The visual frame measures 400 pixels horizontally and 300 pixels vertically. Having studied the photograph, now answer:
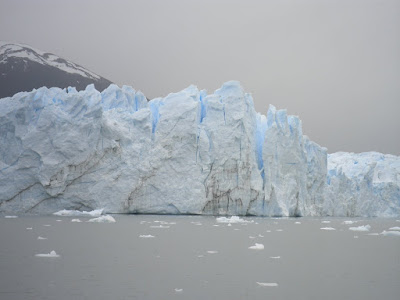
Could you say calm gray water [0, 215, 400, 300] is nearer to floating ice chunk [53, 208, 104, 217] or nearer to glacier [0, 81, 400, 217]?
floating ice chunk [53, 208, 104, 217]

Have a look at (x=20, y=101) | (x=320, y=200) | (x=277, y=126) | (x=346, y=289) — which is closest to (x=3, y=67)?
(x=20, y=101)

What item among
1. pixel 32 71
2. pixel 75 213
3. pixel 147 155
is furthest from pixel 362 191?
pixel 32 71

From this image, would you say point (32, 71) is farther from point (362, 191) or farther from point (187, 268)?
point (187, 268)

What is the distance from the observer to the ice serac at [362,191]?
30.9 meters

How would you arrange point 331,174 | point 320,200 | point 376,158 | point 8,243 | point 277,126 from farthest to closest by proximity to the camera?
point 376,158, point 331,174, point 320,200, point 277,126, point 8,243

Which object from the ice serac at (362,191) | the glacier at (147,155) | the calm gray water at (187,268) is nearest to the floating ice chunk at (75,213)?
the glacier at (147,155)

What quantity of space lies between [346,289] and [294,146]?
2058cm

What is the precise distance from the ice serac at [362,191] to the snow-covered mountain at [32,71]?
2383cm

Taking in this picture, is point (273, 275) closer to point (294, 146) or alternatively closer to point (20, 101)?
point (20, 101)

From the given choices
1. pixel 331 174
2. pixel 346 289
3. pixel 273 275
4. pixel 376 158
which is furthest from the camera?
pixel 376 158

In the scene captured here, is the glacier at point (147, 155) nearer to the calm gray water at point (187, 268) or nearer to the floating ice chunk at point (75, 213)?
the floating ice chunk at point (75, 213)

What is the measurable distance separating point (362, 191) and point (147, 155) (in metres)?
17.1

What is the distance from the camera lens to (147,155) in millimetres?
22953

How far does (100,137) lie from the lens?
22.2 meters
